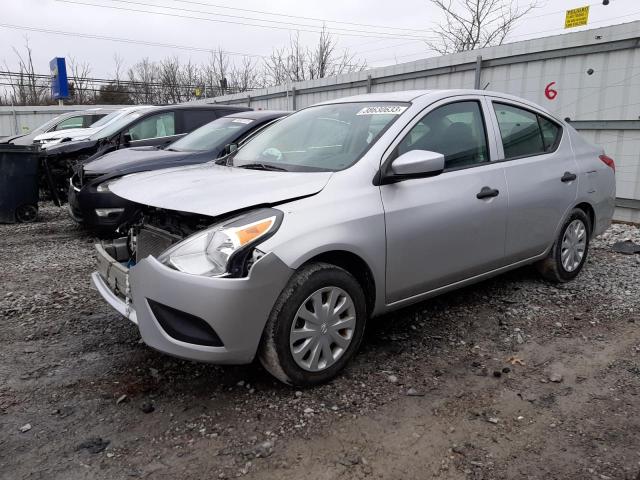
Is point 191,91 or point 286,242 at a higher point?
point 191,91

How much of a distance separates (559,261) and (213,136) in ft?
14.3

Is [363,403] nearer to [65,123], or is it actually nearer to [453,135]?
[453,135]

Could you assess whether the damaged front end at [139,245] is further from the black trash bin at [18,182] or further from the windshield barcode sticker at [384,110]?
the black trash bin at [18,182]

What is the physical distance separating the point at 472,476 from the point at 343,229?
136 centimetres

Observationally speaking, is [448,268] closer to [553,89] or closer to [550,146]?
[550,146]

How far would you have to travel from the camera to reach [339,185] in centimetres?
295

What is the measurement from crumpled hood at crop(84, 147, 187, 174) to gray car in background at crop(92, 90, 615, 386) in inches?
84.5

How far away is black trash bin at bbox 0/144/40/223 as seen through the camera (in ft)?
23.7

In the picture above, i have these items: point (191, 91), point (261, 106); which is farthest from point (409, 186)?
point (191, 91)

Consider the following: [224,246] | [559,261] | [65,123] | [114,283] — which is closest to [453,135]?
[559,261]

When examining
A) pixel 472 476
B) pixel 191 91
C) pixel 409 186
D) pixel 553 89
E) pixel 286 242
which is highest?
pixel 191 91

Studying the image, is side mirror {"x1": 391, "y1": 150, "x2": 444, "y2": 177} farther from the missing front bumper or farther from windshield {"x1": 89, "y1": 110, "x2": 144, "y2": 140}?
windshield {"x1": 89, "y1": 110, "x2": 144, "y2": 140}

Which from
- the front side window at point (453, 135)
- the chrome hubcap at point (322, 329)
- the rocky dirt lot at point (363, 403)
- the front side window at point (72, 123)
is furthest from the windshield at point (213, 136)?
the front side window at point (72, 123)

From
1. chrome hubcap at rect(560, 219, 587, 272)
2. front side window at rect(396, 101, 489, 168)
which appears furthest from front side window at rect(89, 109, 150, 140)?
chrome hubcap at rect(560, 219, 587, 272)
